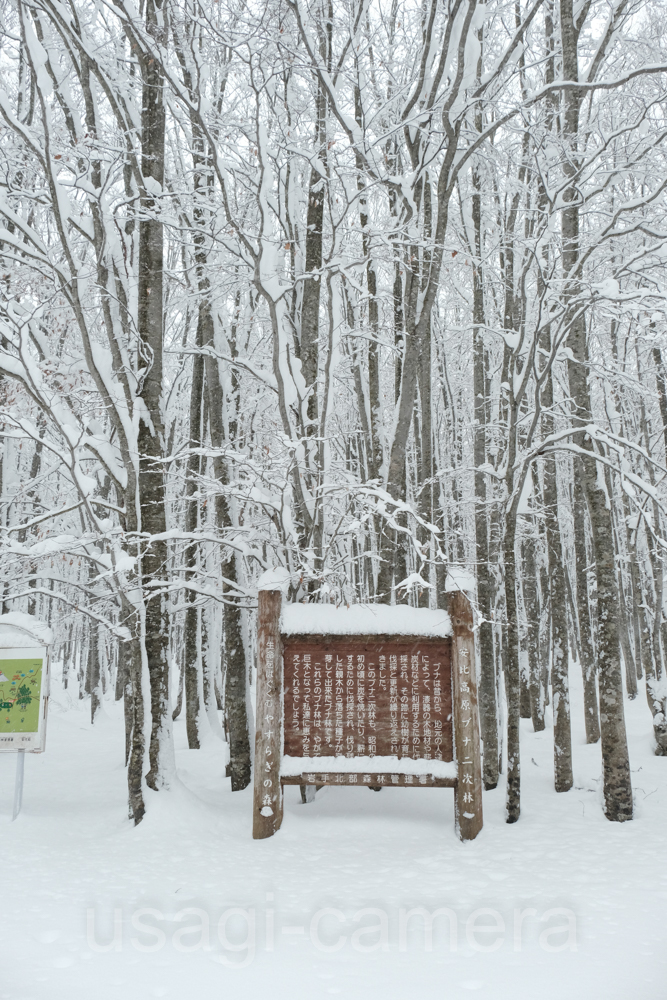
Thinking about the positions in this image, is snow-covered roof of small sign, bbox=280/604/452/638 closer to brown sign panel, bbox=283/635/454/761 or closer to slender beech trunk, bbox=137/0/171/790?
brown sign panel, bbox=283/635/454/761

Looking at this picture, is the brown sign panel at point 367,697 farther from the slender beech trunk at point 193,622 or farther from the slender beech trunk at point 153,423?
the slender beech trunk at point 193,622

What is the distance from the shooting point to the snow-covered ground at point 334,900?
10.7ft

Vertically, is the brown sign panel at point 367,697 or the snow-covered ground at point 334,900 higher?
the brown sign panel at point 367,697

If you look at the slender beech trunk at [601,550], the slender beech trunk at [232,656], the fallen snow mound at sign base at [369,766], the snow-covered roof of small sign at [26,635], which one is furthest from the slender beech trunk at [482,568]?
the snow-covered roof of small sign at [26,635]

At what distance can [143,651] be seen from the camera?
6.40m

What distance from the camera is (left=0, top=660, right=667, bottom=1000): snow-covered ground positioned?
3.27 metres

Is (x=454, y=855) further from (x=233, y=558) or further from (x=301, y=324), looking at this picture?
(x=301, y=324)

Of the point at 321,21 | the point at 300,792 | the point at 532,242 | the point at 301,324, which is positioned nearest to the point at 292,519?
the point at 301,324

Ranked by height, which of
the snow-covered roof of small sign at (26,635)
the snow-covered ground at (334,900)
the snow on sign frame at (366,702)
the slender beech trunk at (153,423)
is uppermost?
the slender beech trunk at (153,423)

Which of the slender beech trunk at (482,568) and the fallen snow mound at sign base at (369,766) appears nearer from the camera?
the fallen snow mound at sign base at (369,766)

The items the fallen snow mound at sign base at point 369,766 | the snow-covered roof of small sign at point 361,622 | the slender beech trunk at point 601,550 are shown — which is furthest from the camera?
the slender beech trunk at point 601,550

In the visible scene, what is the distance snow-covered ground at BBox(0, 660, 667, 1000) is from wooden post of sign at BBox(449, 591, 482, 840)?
266 mm

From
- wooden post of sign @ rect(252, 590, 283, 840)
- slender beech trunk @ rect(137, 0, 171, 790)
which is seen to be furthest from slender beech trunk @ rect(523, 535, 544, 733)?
slender beech trunk @ rect(137, 0, 171, 790)

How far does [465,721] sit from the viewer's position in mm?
5926
